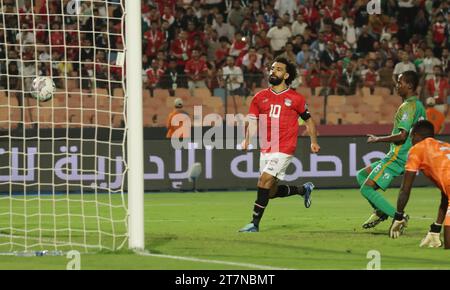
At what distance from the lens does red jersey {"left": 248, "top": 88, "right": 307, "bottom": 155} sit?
14188 mm

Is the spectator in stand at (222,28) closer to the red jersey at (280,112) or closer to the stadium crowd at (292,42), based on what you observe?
the stadium crowd at (292,42)

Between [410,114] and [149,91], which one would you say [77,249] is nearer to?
[410,114]

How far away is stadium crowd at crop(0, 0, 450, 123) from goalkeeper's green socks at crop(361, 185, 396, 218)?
10.7 m

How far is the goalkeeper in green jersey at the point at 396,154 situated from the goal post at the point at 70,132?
3184 mm

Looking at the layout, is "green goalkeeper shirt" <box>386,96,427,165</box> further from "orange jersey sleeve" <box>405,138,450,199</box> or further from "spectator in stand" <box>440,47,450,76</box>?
"spectator in stand" <box>440,47,450,76</box>

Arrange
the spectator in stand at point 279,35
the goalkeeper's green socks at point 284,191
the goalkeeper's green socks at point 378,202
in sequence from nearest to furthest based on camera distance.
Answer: the goalkeeper's green socks at point 378,202, the goalkeeper's green socks at point 284,191, the spectator in stand at point 279,35

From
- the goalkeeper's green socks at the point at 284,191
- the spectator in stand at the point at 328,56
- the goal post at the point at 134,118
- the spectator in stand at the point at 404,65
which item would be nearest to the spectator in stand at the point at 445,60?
the spectator in stand at the point at 404,65

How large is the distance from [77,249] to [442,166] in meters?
4.14

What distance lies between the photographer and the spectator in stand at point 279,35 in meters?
27.2

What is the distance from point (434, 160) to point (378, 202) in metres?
1.88

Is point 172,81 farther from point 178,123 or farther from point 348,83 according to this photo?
point 348,83

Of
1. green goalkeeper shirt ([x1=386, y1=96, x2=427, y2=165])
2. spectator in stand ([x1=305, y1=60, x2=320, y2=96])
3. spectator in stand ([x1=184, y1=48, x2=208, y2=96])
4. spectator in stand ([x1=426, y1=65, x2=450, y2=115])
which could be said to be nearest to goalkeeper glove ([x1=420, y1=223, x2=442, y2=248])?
green goalkeeper shirt ([x1=386, y1=96, x2=427, y2=165])

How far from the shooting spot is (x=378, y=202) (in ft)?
45.3

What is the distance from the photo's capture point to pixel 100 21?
84.3 feet
